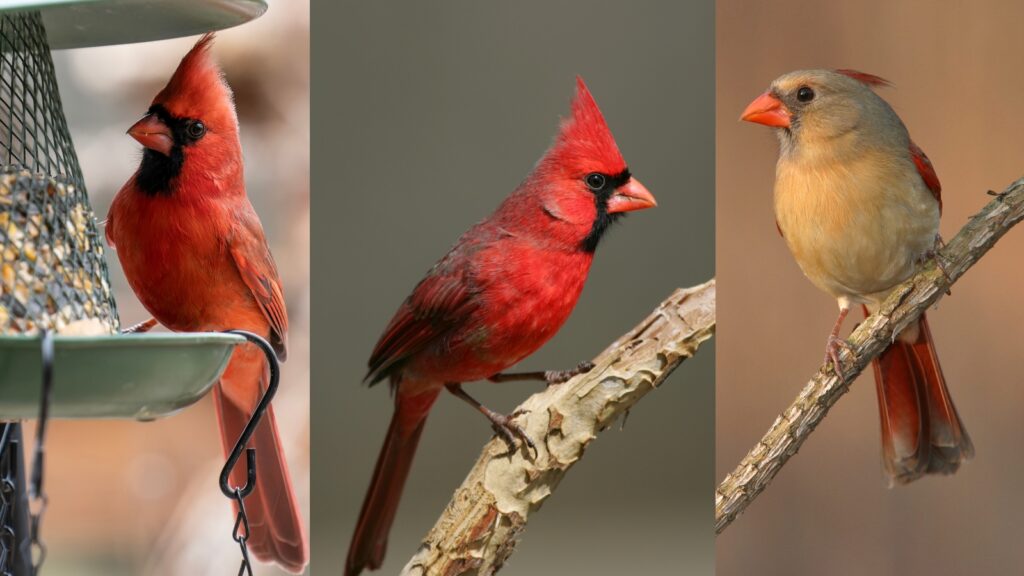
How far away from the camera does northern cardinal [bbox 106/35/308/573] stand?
1.99 meters

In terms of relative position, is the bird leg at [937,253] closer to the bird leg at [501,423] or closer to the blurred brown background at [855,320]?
the blurred brown background at [855,320]

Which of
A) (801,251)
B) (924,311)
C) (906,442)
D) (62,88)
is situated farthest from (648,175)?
(62,88)

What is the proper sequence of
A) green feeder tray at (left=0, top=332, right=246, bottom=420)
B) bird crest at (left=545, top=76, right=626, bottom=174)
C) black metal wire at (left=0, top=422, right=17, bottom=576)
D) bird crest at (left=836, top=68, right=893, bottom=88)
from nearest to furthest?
green feeder tray at (left=0, top=332, right=246, bottom=420), black metal wire at (left=0, top=422, right=17, bottom=576), bird crest at (left=545, top=76, right=626, bottom=174), bird crest at (left=836, top=68, right=893, bottom=88)

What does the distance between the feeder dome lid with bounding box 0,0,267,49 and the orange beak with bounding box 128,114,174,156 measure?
1.11 feet

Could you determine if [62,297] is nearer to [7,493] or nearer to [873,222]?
[7,493]

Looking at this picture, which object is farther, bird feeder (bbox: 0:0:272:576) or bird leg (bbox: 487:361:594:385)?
bird leg (bbox: 487:361:594:385)

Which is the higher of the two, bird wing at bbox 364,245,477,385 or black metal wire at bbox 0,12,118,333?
black metal wire at bbox 0,12,118,333

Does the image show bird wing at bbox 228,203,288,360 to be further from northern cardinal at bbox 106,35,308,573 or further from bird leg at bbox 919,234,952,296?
bird leg at bbox 919,234,952,296

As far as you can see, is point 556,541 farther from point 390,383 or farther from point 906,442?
point 906,442


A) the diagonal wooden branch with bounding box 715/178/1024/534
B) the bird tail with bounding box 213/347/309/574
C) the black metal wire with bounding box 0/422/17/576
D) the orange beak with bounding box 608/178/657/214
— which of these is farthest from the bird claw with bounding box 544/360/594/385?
the black metal wire with bounding box 0/422/17/576

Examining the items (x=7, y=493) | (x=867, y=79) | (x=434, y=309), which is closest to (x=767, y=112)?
(x=867, y=79)

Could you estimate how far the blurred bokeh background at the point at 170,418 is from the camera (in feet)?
6.59

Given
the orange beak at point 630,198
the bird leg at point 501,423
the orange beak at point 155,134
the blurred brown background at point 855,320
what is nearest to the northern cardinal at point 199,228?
the orange beak at point 155,134

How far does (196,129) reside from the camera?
2.01 meters
